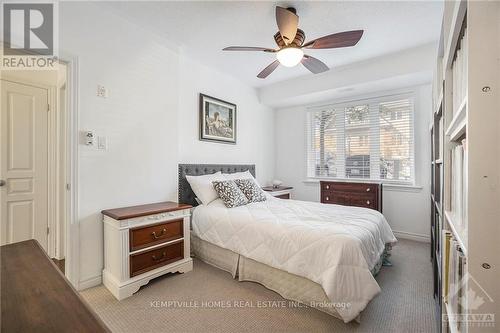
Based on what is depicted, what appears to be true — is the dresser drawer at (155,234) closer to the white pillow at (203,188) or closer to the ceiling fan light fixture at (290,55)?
the white pillow at (203,188)

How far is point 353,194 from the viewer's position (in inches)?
149

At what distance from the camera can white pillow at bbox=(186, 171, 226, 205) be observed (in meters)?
2.98

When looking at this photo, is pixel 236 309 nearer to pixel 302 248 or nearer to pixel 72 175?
pixel 302 248

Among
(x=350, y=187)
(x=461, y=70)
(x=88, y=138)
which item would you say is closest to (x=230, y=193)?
(x=88, y=138)

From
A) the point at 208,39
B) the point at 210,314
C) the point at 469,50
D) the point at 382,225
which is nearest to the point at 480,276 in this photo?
the point at 469,50

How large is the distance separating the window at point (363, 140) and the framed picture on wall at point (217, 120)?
5.51 feet

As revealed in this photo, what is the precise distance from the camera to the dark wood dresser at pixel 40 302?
55cm

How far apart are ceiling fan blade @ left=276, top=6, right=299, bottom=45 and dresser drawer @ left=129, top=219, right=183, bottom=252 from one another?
6.88ft

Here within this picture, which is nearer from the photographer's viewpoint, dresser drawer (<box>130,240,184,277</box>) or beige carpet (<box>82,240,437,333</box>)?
beige carpet (<box>82,240,437,333</box>)

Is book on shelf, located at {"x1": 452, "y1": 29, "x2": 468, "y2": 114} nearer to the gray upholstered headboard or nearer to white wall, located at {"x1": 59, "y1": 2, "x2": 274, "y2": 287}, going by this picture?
white wall, located at {"x1": 59, "y1": 2, "x2": 274, "y2": 287}

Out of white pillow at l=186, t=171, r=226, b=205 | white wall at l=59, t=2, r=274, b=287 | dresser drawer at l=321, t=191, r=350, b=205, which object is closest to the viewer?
white wall at l=59, t=2, r=274, b=287

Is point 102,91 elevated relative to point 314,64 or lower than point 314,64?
lower

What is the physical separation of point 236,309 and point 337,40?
8.16ft

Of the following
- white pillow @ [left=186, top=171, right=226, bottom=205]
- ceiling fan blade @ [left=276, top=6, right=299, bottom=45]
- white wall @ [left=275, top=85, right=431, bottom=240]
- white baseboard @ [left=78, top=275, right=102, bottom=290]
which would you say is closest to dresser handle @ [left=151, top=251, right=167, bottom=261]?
white baseboard @ [left=78, top=275, right=102, bottom=290]
